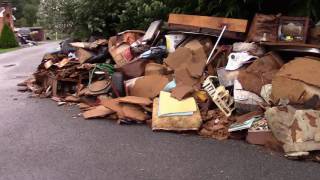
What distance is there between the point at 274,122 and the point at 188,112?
1.45 m

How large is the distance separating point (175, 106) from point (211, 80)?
103cm

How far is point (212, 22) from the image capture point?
A: 8.98 metres

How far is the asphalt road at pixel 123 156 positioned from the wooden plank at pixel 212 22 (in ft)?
8.43

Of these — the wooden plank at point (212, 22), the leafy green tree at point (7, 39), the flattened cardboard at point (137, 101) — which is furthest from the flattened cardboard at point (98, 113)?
the leafy green tree at point (7, 39)

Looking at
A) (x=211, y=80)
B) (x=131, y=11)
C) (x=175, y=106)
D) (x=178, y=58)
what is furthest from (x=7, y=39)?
(x=175, y=106)

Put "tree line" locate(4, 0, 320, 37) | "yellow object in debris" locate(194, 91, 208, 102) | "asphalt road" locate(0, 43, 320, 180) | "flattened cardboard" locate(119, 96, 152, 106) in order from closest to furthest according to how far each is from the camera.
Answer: "asphalt road" locate(0, 43, 320, 180) < "yellow object in debris" locate(194, 91, 208, 102) < "flattened cardboard" locate(119, 96, 152, 106) < "tree line" locate(4, 0, 320, 37)

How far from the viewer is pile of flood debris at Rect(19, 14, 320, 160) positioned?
6.33 metres

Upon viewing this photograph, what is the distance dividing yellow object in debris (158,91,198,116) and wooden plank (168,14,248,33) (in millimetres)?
1928

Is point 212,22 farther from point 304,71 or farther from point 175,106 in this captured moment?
point 304,71

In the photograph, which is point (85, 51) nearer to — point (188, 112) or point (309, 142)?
point (188, 112)

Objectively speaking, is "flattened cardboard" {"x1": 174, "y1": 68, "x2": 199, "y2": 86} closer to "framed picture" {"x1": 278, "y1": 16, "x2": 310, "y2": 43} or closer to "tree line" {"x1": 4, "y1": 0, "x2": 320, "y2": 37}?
"framed picture" {"x1": 278, "y1": 16, "x2": 310, "y2": 43}

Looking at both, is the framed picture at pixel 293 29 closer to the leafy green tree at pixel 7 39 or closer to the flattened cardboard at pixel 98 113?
the flattened cardboard at pixel 98 113

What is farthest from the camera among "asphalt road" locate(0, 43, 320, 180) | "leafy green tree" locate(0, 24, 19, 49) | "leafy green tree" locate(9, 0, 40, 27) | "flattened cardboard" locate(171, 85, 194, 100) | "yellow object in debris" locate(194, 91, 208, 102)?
"leafy green tree" locate(9, 0, 40, 27)

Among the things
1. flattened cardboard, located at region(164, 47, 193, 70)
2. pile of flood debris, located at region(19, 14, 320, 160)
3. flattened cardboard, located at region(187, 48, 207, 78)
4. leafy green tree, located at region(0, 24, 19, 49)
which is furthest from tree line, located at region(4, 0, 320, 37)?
leafy green tree, located at region(0, 24, 19, 49)
